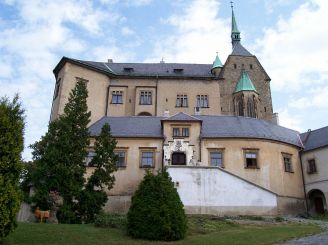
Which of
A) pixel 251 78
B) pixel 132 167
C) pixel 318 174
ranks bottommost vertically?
pixel 132 167

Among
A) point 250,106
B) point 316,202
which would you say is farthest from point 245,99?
point 316,202

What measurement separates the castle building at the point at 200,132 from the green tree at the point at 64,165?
7.10m

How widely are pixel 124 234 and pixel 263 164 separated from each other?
17.4m

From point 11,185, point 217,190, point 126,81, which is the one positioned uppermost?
point 126,81

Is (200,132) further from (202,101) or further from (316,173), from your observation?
(202,101)

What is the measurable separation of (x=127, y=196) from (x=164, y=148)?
4.91m

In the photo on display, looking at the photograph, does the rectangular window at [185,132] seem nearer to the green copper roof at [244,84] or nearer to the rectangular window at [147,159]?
the rectangular window at [147,159]

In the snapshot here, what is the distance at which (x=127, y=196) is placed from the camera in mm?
32688

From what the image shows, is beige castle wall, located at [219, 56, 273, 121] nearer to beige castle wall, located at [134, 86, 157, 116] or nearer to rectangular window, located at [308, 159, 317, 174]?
beige castle wall, located at [134, 86, 157, 116]

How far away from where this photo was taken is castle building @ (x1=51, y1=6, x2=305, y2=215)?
29656 mm

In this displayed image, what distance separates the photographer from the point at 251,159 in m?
34.6

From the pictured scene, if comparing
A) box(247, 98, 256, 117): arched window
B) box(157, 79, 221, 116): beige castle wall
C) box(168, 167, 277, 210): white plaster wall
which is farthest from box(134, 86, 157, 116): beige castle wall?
box(168, 167, 277, 210): white plaster wall

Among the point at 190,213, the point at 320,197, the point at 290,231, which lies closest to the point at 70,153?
the point at 190,213

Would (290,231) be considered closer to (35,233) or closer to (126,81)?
(35,233)
